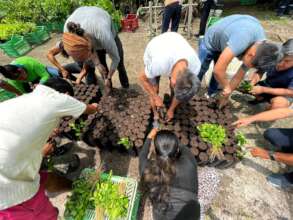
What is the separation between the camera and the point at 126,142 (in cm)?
251

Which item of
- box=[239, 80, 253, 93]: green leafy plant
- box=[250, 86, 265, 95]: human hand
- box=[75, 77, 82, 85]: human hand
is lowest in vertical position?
box=[75, 77, 82, 85]: human hand

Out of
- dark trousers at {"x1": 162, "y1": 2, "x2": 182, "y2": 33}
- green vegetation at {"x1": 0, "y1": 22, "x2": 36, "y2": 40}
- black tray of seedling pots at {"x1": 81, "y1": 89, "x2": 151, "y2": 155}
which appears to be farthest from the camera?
green vegetation at {"x1": 0, "y1": 22, "x2": 36, "y2": 40}

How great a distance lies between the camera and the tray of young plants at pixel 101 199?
187 centimetres

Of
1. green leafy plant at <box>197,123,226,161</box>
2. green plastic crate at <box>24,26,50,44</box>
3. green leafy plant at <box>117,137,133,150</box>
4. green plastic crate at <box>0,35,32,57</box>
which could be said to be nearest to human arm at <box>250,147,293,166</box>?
green leafy plant at <box>197,123,226,161</box>

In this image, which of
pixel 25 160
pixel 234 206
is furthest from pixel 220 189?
pixel 25 160

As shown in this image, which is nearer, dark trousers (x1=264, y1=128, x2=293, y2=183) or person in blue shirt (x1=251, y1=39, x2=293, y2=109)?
dark trousers (x1=264, y1=128, x2=293, y2=183)

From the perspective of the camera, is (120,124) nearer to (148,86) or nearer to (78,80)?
(148,86)

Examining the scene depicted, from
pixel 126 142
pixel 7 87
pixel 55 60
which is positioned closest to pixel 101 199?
pixel 126 142

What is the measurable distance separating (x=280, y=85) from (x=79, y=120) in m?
2.66

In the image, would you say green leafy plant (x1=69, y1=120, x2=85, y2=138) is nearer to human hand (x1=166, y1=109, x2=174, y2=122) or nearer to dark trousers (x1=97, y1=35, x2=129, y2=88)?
dark trousers (x1=97, y1=35, x2=129, y2=88)

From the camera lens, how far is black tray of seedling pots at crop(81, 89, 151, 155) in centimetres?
262

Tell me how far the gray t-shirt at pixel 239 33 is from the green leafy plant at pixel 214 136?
873 millimetres

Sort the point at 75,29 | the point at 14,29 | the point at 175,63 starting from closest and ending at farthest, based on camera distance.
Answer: the point at 175,63, the point at 75,29, the point at 14,29

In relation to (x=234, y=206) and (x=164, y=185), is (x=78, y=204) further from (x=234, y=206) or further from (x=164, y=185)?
A: (x=234, y=206)
